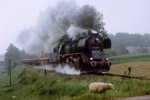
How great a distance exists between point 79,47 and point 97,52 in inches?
67.0

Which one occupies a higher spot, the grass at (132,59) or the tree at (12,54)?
the tree at (12,54)

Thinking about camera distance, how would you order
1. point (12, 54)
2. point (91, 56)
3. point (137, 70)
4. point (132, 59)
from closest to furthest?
point (91, 56) → point (137, 70) → point (132, 59) → point (12, 54)

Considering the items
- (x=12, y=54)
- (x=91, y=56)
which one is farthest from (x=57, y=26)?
(x=12, y=54)

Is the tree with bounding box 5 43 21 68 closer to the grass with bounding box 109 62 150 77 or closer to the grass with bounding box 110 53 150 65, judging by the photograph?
the grass with bounding box 110 53 150 65

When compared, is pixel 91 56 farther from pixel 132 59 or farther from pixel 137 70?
pixel 132 59

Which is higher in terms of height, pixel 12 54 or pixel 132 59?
pixel 12 54

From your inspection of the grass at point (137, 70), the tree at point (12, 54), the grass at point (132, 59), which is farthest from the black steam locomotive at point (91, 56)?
the tree at point (12, 54)

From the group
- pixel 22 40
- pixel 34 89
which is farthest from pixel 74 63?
pixel 22 40

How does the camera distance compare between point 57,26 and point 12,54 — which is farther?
point 12,54

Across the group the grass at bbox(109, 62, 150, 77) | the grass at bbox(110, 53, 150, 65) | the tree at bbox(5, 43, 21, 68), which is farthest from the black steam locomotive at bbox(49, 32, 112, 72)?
the tree at bbox(5, 43, 21, 68)

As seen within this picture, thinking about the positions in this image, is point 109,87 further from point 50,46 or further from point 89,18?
point 50,46

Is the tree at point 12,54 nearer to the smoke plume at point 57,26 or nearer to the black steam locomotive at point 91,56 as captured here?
the smoke plume at point 57,26

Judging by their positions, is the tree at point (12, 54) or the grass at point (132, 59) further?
the tree at point (12, 54)

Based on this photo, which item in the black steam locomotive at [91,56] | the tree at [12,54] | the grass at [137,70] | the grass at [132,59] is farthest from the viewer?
the tree at [12,54]
